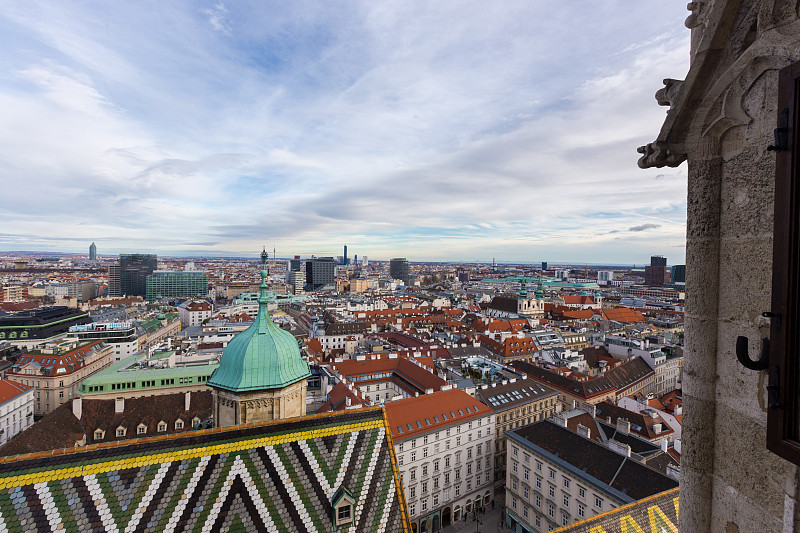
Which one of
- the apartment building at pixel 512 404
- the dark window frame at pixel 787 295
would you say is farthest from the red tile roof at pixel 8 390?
the dark window frame at pixel 787 295

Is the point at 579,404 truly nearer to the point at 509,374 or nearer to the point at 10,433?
the point at 509,374

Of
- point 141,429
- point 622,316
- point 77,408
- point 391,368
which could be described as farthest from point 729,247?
point 622,316

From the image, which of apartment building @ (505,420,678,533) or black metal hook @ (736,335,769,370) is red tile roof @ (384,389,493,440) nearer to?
apartment building @ (505,420,678,533)

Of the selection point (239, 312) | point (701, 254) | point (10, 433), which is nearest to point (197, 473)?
point (701, 254)

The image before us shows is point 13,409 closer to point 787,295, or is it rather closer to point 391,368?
point 391,368

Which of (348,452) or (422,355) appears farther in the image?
(422,355)

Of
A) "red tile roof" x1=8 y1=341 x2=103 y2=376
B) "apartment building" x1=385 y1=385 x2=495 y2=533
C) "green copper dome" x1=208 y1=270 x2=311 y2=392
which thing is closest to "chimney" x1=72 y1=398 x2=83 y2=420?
"apartment building" x1=385 y1=385 x2=495 y2=533
